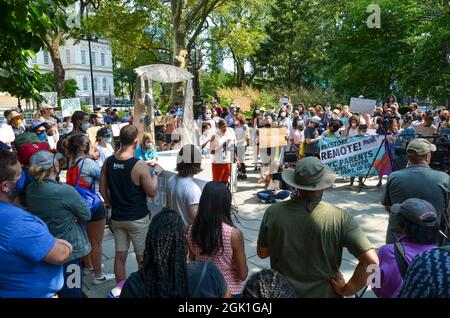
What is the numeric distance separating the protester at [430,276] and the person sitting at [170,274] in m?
0.98

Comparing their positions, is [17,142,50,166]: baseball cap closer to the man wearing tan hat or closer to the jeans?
the jeans

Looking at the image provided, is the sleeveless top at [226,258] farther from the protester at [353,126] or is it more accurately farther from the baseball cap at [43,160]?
the protester at [353,126]

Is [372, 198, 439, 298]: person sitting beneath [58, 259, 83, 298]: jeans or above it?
above

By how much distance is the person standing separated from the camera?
3.88m

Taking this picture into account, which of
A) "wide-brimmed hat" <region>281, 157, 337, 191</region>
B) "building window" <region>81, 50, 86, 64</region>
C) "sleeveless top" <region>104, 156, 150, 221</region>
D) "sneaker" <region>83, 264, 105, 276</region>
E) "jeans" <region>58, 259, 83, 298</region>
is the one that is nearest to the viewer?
"wide-brimmed hat" <region>281, 157, 337, 191</region>

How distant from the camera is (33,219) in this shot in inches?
92.0

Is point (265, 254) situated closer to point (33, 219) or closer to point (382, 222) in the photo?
point (33, 219)

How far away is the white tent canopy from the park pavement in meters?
2.56

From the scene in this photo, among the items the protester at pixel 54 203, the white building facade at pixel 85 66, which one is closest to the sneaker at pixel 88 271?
the protester at pixel 54 203

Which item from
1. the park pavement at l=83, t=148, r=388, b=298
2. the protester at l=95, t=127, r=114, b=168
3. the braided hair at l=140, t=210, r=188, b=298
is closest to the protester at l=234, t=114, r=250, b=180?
the park pavement at l=83, t=148, r=388, b=298

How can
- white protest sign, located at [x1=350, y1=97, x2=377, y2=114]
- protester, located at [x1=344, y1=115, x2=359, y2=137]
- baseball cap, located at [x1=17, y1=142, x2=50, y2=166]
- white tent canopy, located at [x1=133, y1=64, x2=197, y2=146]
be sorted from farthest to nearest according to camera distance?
white tent canopy, located at [x1=133, y1=64, x2=197, y2=146], white protest sign, located at [x1=350, y1=97, x2=377, y2=114], protester, located at [x1=344, y1=115, x2=359, y2=137], baseball cap, located at [x1=17, y1=142, x2=50, y2=166]

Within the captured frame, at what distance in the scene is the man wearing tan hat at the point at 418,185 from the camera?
362 cm

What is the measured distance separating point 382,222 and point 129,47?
26.9 m
